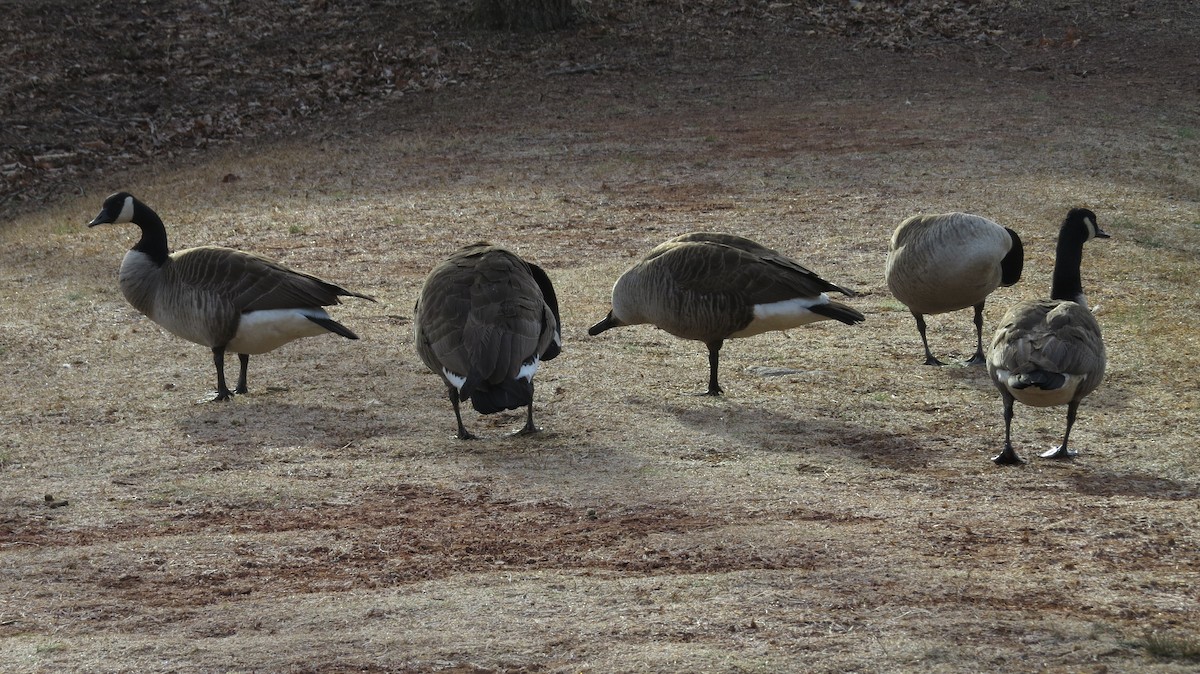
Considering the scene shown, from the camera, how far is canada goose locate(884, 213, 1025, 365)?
8281 mm

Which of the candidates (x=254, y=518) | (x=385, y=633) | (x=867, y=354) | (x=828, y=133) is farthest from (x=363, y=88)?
(x=385, y=633)

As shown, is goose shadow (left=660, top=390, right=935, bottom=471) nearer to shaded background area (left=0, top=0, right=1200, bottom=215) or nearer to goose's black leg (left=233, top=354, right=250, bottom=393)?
goose's black leg (left=233, top=354, right=250, bottom=393)

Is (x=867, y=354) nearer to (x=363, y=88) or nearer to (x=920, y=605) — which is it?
(x=920, y=605)

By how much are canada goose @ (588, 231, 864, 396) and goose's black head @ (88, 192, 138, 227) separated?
13.3 feet

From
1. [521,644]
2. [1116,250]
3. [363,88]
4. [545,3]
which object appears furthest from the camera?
[545,3]

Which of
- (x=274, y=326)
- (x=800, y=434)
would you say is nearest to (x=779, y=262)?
(x=800, y=434)

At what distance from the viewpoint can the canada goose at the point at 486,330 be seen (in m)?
6.44

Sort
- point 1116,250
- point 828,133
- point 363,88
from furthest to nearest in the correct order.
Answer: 1. point 363,88
2. point 828,133
3. point 1116,250

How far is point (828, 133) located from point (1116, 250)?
5626mm

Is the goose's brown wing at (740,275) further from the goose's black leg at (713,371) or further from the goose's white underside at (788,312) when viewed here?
the goose's black leg at (713,371)

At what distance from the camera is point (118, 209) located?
977cm

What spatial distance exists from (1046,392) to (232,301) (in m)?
4.92

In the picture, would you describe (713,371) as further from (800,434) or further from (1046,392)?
(1046,392)

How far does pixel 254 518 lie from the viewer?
5.80m
